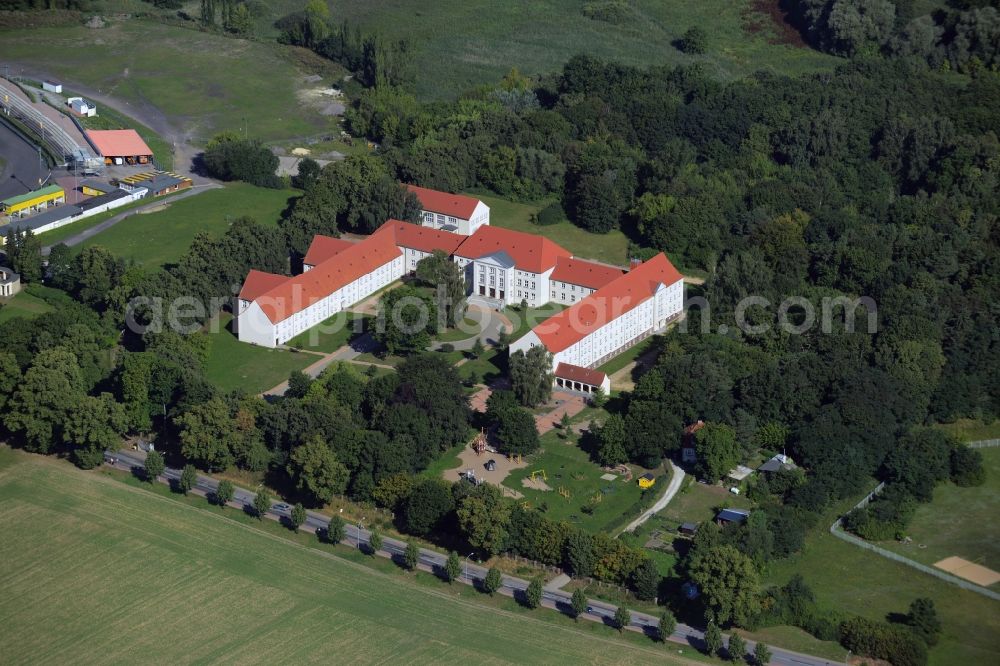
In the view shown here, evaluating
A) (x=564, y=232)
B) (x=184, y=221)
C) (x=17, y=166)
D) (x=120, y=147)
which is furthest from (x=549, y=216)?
(x=17, y=166)

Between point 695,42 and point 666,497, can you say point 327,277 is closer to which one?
point 666,497

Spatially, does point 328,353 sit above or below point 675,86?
below

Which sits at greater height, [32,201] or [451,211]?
[451,211]

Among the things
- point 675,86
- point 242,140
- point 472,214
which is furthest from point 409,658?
point 675,86

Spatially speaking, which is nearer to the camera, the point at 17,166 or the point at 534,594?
the point at 534,594

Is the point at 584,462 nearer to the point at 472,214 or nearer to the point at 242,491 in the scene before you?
the point at 242,491

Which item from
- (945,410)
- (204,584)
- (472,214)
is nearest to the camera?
(204,584)

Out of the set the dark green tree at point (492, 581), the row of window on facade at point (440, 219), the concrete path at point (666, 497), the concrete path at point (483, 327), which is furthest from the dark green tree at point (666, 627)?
the row of window on facade at point (440, 219)
